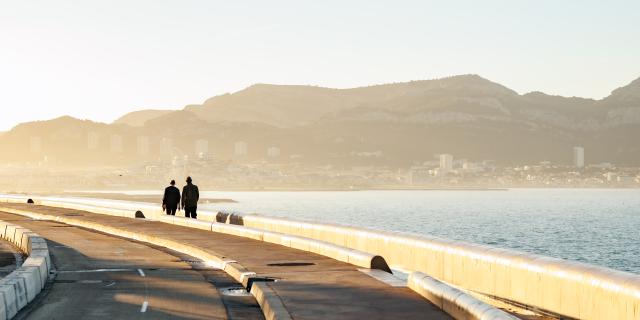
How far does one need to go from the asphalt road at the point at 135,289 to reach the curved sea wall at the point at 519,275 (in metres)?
4.20

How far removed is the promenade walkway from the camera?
55.8 ft

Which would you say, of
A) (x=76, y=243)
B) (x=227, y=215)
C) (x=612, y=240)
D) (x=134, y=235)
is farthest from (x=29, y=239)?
(x=612, y=240)

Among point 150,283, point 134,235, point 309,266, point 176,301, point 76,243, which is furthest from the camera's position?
point 134,235

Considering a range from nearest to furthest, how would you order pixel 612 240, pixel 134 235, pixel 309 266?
pixel 309 266, pixel 134 235, pixel 612 240

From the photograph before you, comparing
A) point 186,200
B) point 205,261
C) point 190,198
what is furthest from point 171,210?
point 205,261

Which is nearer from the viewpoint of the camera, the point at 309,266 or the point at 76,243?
the point at 309,266

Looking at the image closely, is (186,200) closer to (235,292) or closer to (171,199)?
(171,199)

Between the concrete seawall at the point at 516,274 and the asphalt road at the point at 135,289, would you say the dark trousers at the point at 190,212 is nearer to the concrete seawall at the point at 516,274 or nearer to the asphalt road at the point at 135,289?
the asphalt road at the point at 135,289

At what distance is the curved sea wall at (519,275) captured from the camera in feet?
47.9

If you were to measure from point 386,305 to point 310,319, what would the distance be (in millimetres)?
1966

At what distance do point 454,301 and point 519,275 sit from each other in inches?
91.8

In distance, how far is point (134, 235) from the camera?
41406 mm

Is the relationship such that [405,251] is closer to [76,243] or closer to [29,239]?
[29,239]

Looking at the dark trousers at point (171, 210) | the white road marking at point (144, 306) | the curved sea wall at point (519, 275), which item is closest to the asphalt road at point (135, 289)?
the white road marking at point (144, 306)
